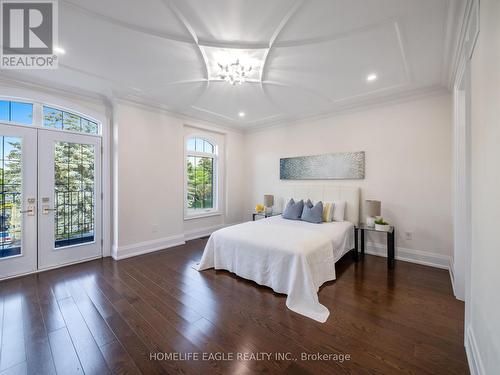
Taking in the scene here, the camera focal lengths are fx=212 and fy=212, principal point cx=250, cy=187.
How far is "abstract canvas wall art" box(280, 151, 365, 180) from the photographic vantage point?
3.98 meters

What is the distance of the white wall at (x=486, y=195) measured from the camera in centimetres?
109

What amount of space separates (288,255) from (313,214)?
158 cm

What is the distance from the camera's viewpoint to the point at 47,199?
316 centimetres

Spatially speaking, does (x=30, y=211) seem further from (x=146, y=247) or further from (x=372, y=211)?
(x=372, y=211)

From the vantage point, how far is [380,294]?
2473mm

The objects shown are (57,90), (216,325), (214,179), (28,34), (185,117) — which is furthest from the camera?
(214,179)

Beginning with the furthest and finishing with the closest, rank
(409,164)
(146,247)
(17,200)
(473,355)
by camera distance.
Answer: (146,247) < (409,164) < (17,200) < (473,355)

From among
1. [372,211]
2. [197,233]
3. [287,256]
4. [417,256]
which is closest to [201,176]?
[197,233]

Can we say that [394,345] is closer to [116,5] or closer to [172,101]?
[116,5]

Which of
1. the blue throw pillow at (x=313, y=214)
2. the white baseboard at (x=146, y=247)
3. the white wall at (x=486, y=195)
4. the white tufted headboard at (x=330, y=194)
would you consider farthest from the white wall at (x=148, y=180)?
the white wall at (x=486, y=195)

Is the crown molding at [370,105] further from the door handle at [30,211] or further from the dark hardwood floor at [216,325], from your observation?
the door handle at [30,211]

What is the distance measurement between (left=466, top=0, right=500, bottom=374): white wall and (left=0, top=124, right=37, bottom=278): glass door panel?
4.77 metres

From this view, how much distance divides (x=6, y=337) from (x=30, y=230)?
1768mm

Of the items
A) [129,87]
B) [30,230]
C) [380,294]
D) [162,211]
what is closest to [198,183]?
[162,211]
